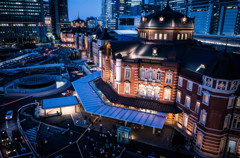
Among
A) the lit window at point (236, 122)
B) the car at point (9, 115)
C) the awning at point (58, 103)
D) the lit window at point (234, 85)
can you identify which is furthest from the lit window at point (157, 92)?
the car at point (9, 115)

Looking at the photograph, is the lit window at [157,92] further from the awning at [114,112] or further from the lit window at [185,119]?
the lit window at [185,119]

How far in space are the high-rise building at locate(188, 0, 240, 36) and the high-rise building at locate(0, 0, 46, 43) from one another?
162898mm

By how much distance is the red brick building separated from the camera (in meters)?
30.2

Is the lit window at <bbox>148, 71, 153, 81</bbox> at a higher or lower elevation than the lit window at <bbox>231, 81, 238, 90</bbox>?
lower

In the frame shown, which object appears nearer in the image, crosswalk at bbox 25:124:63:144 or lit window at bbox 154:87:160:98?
crosswalk at bbox 25:124:63:144

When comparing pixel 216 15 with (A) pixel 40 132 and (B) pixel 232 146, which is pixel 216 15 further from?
(A) pixel 40 132

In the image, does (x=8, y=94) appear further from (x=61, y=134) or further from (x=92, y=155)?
(x=92, y=155)

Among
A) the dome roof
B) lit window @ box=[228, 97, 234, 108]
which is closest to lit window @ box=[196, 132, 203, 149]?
lit window @ box=[228, 97, 234, 108]

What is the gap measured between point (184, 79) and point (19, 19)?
7853 inches

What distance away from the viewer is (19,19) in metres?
186

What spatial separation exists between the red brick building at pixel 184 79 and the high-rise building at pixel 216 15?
401 ft

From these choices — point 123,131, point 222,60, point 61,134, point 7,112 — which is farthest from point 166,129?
point 7,112

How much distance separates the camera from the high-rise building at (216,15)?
468 feet

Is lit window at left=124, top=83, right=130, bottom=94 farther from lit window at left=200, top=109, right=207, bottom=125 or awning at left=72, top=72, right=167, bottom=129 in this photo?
lit window at left=200, top=109, right=207, bottom=125
